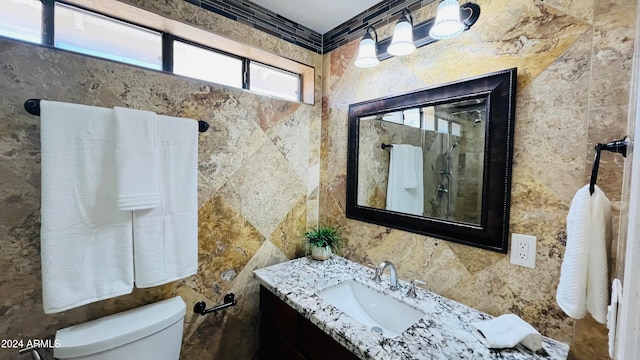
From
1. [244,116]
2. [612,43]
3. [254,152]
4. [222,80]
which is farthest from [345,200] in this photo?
[612,43]

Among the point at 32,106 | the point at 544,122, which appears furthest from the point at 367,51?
the point at 32,106

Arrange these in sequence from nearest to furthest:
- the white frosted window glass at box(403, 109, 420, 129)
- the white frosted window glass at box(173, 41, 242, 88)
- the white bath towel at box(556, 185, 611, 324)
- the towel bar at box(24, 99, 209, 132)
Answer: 1. the white bath towel at box(556, 185, 611, 324)
2. the towel bar at box(24, 99, 209, 132)
3. the white frosted window glass at box(403, 109, 420, 129)
4. the white frosted window glass at box(173, 41, 242, 88)

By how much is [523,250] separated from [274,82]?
5.81 ft

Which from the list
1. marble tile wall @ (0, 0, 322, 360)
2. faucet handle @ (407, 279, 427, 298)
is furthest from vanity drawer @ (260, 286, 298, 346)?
faucet handle @ (407, 279, 427, 298)

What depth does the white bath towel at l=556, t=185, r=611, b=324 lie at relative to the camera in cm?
80

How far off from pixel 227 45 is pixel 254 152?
68 centimetres

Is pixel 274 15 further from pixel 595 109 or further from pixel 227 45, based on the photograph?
pixel 595 109

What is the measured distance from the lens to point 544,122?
3.33ft

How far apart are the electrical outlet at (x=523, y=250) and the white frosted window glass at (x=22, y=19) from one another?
7.19 feet

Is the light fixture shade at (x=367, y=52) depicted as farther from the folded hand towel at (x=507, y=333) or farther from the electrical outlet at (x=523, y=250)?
the folded hand towel at (x=507, y=333)

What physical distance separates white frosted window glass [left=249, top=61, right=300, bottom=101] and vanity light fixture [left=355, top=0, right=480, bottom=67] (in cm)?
68

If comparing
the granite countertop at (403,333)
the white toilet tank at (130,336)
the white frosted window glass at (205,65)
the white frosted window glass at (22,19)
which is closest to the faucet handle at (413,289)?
the granite countertop at (403,333)

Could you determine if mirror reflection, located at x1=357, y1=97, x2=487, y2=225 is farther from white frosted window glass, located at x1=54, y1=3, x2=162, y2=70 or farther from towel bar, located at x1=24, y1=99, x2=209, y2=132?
towel bar, located at x1=24, y1=99, x2=209, y2=132

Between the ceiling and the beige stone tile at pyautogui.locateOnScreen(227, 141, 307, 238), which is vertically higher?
the ceiling
